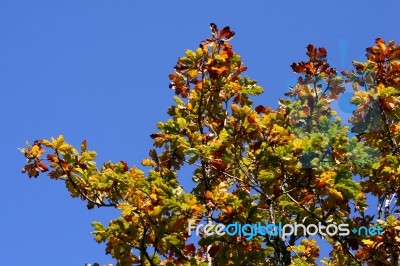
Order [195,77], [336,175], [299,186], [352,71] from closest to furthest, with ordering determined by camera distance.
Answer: [336,175] → [299,186] → [195,77] → [352,71]

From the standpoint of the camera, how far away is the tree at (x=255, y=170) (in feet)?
19.5

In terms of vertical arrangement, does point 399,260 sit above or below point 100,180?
below

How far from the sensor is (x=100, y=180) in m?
7.03

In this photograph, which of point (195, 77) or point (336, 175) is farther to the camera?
point (195, 77)

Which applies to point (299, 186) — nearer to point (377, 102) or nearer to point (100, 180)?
point (377, 102)

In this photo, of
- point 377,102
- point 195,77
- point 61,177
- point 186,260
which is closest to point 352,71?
point 377,102

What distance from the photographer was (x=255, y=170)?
21.3 ft

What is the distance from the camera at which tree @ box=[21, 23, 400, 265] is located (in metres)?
5.95

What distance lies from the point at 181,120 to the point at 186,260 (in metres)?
1.77

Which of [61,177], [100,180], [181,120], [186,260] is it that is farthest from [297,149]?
[61,177]

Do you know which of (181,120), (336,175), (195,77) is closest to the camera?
(336,175)

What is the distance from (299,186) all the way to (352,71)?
275 cm

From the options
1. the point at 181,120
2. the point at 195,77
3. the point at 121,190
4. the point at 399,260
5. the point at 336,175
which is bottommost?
the point at 399,260

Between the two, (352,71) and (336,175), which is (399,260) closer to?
(336,175)
